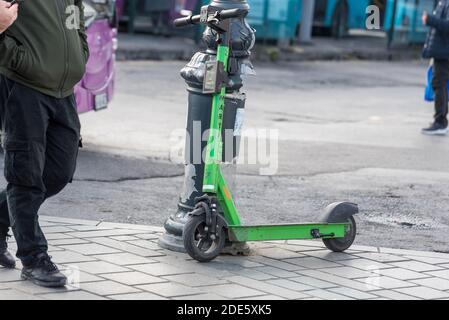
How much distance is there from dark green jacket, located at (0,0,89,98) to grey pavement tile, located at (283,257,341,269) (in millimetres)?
1766

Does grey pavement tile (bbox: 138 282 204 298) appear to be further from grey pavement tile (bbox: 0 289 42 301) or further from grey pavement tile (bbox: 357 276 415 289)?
grey pavement tile (bbox: 357 276 415 289)

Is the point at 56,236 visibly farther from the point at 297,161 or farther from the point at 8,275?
the point at 297,161

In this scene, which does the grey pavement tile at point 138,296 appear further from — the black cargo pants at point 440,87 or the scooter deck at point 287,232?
the black cargo pants at point 440,87

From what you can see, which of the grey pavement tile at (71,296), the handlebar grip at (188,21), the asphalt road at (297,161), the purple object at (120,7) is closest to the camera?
the grey pavement tile at (71,296)

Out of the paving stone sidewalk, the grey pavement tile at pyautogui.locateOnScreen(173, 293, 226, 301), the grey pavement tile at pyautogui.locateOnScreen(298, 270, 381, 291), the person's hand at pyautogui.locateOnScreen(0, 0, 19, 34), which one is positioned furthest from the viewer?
the grey pavement tile at pyautogui.locateOnScreen(298, 270, 381, 291)

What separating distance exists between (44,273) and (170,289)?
0.65m

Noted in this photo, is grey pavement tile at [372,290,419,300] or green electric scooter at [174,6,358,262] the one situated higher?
green electric scooter at [174,6,358,262]

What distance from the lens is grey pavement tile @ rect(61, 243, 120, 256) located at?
6199mm

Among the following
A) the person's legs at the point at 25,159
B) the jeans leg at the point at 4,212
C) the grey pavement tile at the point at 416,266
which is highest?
the person's legs at the point at 25,159

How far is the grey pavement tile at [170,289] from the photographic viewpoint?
5395mm

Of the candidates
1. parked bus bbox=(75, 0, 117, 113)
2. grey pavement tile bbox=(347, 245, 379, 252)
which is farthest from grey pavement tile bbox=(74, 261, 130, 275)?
parked bus bbox=(75, 0, 117, 113)

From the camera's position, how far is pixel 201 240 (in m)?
6.04

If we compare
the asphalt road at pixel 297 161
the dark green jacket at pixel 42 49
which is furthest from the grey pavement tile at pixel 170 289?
the asphalt road at pixel 297 161

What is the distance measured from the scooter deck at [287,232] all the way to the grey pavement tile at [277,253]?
17cm
